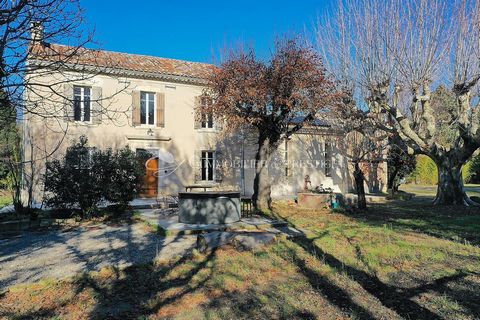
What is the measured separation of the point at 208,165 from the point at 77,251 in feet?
37.3

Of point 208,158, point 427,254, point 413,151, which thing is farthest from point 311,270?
point 208,158

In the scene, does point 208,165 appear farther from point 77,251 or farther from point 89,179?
point 77,251

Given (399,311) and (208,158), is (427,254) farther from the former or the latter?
(208,158)

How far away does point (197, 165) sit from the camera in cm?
1731

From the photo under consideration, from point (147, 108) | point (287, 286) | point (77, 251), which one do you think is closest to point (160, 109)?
point (147, 108)

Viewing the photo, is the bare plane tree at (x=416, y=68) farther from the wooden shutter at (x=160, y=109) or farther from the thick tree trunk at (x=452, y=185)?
the wooden shutter at (x=160, y=109)

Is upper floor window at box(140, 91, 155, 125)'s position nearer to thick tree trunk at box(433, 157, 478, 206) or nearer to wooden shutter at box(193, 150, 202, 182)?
wooden shutter at box(193, 150, 202, 182)

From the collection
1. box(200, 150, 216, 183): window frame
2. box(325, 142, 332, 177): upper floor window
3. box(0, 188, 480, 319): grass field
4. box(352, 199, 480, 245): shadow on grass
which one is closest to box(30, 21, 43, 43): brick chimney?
box(0, 188, 480, 319): grass field

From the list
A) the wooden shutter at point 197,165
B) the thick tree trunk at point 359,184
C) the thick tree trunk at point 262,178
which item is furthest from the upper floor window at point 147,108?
the thick tree trunk at point 359,184

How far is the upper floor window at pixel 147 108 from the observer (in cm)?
1652

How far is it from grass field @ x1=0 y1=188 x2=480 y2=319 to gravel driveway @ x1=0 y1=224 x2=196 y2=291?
1.67 ft

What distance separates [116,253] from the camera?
6.49m

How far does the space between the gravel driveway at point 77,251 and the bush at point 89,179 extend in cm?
Result: 134

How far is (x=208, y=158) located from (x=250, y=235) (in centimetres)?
1131
